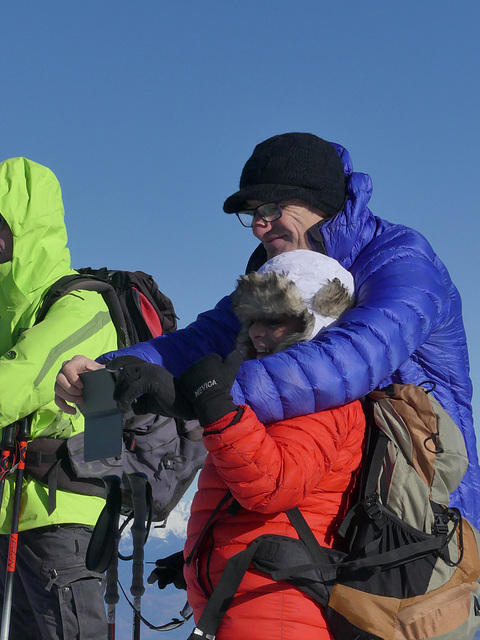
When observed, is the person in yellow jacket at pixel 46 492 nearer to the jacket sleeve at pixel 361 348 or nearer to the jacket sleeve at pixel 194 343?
the jacket sleeve at pixel 194 343

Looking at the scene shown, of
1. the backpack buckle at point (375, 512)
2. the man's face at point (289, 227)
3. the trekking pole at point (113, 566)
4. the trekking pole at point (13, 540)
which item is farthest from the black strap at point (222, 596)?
the trekking pole at point (13, 540)

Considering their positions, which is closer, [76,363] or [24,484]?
[76,363]

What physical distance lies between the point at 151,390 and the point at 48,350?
1.75m

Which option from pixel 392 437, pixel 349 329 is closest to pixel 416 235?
pixel 349 329

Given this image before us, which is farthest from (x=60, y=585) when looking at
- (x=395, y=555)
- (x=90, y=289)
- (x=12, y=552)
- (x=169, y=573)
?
(x=395, y=555)

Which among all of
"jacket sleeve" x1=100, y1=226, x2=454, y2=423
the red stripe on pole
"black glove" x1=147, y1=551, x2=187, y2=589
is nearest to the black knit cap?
"jacket sleeve" x1=100, y1=226, x2=454, y2=423

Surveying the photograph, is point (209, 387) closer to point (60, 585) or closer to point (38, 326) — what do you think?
point (38, 326)

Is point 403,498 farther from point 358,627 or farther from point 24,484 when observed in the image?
point 24,484

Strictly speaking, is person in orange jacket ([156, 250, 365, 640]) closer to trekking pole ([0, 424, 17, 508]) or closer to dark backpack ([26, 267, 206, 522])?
dark backpack ([26, 267, 206, 522])

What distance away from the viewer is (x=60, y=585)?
3.92m

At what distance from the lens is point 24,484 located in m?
4.08

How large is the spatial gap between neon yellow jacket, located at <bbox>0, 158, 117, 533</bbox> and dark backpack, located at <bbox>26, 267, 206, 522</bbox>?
0.06m

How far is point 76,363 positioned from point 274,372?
61cm

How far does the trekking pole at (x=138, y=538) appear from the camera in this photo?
2941 millimetres
